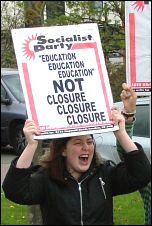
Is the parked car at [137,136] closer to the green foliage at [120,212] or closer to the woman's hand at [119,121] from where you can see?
the green foliage at [120,212]

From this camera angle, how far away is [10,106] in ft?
46.3

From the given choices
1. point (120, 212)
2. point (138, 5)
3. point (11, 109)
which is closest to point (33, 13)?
point (120, 212)

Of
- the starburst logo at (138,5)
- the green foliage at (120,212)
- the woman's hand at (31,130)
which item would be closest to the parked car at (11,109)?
the green foliage at (120,212)

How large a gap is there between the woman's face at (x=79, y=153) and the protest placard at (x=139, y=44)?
1.28 ft

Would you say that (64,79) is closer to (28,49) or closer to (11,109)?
(28,49)

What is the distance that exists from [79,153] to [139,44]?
0.64m

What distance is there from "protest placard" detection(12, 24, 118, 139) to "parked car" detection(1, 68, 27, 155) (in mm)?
10448

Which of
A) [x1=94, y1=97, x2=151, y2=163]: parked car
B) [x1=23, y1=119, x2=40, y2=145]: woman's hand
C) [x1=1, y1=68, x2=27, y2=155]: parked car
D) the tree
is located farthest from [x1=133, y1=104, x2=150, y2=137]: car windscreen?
[x1=1, y1=68, x2=27, y2=155]: parked car

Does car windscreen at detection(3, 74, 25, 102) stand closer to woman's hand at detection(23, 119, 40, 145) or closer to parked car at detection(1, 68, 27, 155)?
parked car at detection(1, 68, 27, 155)

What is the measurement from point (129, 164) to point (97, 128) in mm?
243

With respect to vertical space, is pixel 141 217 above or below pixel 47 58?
below

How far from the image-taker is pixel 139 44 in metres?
A: 3.48

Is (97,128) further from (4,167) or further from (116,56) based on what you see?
(116,56)

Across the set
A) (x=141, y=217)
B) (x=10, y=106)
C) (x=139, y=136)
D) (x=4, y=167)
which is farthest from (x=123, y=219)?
(x=10, y=106)
